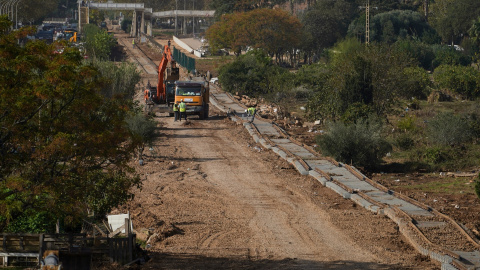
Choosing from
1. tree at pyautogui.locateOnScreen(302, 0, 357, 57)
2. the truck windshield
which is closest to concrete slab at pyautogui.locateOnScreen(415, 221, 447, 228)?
the truck windshield

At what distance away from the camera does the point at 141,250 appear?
17422 mm

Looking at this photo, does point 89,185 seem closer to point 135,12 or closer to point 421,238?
point 421,238

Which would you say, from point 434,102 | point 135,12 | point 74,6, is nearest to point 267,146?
point 434,102

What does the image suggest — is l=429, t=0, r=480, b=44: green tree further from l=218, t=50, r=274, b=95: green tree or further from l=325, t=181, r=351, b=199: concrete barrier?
l=325, t=181, r=351, b=199: concrete barrier

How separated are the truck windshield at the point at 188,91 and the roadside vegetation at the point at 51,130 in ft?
86.8

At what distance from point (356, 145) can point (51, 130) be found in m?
18.2

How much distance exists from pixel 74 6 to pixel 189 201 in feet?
499

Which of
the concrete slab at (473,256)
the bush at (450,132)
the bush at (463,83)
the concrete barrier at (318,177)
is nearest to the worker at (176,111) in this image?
the bush at (450,132)

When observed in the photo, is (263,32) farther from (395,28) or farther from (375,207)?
(375,207)

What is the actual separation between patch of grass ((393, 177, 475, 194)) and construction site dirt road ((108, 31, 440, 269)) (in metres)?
3.96

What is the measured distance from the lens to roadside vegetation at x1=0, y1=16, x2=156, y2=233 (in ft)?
44.3

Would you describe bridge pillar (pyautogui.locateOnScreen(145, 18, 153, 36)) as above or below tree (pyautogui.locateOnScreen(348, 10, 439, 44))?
below

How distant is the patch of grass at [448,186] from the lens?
2583 centimetres

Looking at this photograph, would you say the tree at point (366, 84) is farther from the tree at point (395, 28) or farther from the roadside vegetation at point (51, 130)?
the tree at point (395, 28)
